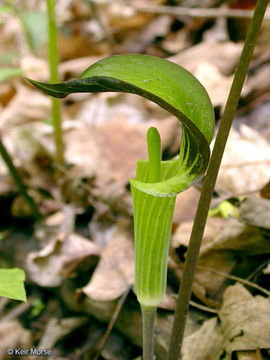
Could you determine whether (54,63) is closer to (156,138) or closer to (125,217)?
(125,217)

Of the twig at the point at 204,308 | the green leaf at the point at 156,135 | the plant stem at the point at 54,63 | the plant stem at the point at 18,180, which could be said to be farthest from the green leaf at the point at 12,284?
the plant stem at the point at 54,63

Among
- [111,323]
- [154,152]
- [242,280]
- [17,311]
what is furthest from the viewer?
[17,311]

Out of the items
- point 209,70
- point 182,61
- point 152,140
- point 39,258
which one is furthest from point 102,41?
point 152,140

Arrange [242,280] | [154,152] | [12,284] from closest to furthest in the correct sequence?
[154,152] → [12,284] → [242,280]

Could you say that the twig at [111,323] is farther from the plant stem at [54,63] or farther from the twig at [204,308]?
the plant stem at [54,63]

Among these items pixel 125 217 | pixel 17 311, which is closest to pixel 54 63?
pixel 125 217
